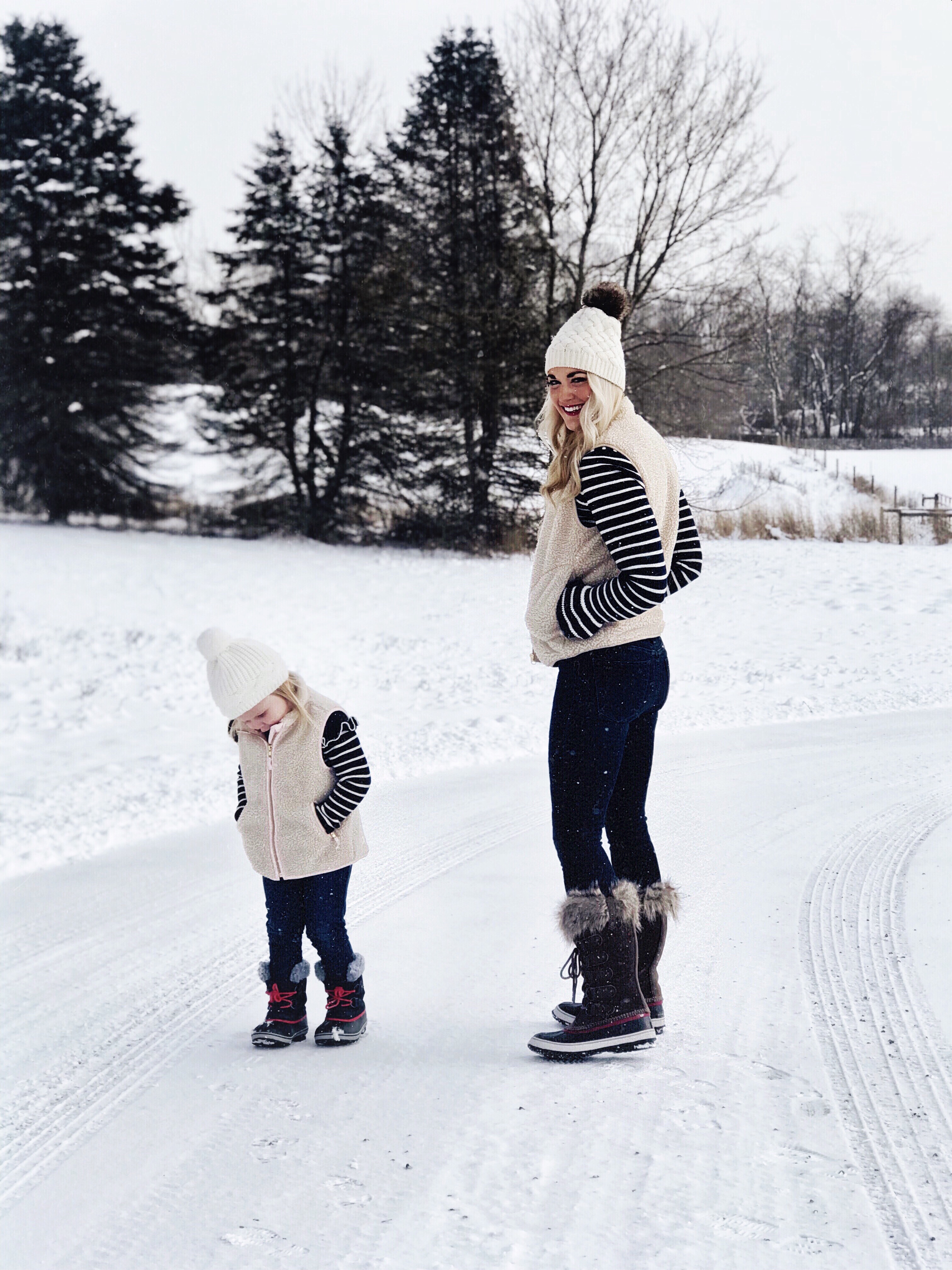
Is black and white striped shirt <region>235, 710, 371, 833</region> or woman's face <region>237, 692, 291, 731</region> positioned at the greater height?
woman's face <region>237, 692, 291, 731</region>

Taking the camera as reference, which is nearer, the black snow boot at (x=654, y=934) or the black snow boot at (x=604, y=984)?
the black snow boot at (x=604, y=984)

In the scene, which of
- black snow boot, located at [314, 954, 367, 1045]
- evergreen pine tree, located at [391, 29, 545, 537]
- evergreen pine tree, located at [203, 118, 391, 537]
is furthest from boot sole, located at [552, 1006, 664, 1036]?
evergreen pine tree, located at [203, 118, 391, 537]

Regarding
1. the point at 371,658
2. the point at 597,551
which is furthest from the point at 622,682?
the point at 371,658

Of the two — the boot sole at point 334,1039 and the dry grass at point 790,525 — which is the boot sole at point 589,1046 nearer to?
the boot sole at point 334,1039

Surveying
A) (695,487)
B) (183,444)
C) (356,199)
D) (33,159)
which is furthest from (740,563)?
(33,159)

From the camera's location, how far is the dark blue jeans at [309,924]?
247 centimetres

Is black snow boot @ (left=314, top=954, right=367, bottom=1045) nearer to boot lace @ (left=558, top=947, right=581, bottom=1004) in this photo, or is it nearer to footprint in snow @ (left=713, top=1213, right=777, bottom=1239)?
boot lace @ (left=558, top=947, right=581, bottom=1004)

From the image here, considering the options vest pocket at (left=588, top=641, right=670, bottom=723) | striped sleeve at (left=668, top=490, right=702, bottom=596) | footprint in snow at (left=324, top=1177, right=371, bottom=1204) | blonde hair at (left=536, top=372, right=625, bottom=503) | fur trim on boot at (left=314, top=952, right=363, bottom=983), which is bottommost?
footprint in snow at (left=324, top=1177, right=371, bottom=1204)

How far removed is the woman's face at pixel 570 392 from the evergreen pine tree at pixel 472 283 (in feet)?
49.3

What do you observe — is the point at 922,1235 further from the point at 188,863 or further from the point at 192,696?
the point at 192,696

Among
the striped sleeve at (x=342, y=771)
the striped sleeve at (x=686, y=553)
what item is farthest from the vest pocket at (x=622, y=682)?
the striped sleeve at (x=342, y=771)

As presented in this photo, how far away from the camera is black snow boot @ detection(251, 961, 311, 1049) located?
8.04 ft

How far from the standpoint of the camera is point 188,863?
403 cm

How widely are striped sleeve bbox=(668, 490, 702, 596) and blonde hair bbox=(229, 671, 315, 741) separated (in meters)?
0.84
